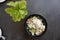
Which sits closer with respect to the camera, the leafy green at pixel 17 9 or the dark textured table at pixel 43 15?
the leafy green at pixel 17 9

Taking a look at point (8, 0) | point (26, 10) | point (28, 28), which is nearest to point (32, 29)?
point (28, 28)

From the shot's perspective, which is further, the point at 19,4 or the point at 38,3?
the point at 38,3

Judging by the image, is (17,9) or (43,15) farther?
(43,15)

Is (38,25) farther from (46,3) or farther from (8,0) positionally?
(8,0)

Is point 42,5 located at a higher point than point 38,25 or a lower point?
higher

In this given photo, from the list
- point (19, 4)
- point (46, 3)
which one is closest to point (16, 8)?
point (19, 4)

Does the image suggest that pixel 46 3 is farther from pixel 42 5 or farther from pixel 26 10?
pixel 26 10

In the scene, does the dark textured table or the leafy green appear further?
the dark textured table
